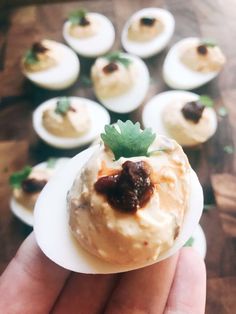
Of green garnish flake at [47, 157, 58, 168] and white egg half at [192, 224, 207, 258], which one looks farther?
green garnish flake at [47, 157, 58, 168]

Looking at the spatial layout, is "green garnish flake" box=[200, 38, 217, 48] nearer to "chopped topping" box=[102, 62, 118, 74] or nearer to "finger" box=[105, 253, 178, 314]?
"chopped topping" box=[102, 62, 118, 74]

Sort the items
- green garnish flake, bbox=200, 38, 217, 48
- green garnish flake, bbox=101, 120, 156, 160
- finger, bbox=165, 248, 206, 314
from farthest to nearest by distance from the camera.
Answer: green garnish flake, bbox=200, 38, 217, 48 → finger, bbox=165, 248, 206, 314 → green garnish flake, bbox=101, 120, 156, 160

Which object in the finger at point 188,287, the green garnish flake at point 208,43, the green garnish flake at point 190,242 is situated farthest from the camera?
the green garnish flake at point 208,43

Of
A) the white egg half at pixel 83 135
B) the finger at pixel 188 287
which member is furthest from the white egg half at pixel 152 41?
the finger at pixel 188 287

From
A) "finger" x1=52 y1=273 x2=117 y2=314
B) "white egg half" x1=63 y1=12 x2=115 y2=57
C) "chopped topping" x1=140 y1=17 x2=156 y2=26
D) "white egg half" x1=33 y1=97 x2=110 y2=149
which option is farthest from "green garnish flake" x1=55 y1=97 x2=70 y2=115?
"finger" x1=52 y1=273 x2=117 y2=314

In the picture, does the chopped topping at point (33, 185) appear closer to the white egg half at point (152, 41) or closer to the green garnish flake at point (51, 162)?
the green garnish flake at point (51, 162)

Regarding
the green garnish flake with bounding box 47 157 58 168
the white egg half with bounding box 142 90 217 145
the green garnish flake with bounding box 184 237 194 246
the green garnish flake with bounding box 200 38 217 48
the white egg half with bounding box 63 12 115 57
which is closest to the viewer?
the green garnish flake with bounding box 184 237 194 246

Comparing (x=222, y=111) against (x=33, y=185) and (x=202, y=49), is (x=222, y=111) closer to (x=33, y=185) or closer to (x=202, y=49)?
(x=202, y=49)
